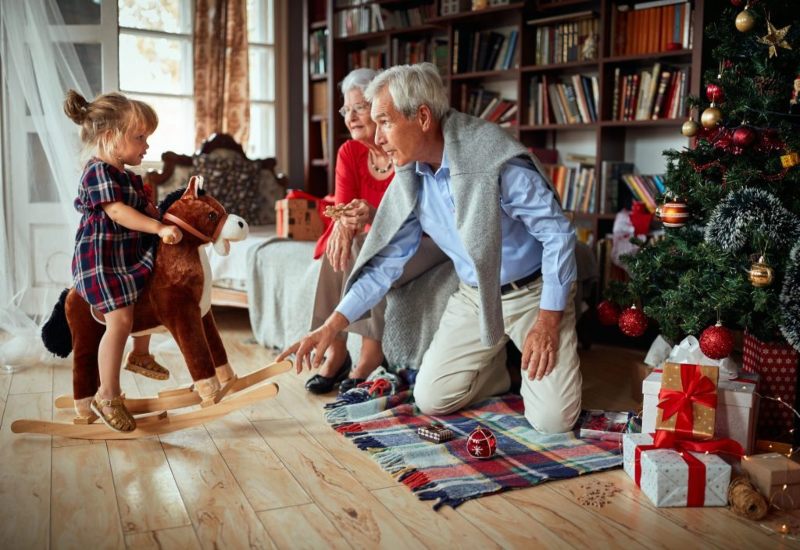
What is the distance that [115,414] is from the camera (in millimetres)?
2191

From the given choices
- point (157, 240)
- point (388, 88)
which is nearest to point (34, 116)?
point (157, 240)

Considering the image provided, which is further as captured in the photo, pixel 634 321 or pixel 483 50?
pixel 483 50

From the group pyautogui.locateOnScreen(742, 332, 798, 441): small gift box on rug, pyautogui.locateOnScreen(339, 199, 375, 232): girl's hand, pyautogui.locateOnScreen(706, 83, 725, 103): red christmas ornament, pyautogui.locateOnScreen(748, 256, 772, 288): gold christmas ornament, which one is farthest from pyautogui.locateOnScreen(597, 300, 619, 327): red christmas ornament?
pyautogui.locateOnScreen(339, 199, 375, 232): girl's hand

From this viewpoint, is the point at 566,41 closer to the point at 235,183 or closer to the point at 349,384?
the point at 235,183

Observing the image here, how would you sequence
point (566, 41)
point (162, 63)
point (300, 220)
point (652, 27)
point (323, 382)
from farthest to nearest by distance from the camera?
point (162, 63) < point (566, 41) < point (300, 220) < point (652, 27) < point (323, 382)

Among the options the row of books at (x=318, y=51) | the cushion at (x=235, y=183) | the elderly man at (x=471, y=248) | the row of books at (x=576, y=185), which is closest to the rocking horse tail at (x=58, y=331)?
the elderly man at (x=471, y=248)

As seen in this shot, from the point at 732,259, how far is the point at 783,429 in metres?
0.50

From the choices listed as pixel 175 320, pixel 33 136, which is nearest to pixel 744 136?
A: pixel 175 320

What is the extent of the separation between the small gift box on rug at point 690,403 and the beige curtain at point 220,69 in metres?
3.72

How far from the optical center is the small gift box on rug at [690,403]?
194cm

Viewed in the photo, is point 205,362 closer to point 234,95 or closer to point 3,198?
point 3,198

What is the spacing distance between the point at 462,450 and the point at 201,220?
1.00 metres

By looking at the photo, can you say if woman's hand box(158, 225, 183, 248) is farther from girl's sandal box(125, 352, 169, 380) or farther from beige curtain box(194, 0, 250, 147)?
beige curtain box(194, 0, 250, 147)

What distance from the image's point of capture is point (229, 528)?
1677 millimetres
